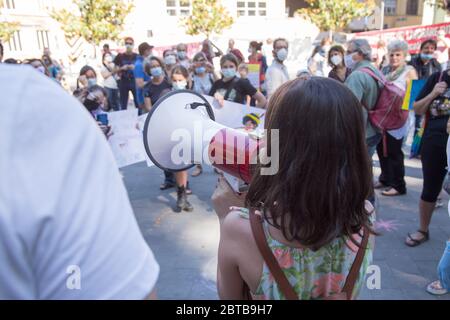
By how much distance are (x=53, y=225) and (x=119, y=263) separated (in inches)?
4.2

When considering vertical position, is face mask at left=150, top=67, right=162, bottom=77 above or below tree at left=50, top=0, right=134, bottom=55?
below

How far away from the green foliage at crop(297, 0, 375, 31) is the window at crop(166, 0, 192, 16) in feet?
30.5

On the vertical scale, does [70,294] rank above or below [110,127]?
above

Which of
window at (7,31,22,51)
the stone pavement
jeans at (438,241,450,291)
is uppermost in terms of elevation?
window at (7,31,22,51)

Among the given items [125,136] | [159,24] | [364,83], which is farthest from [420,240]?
[159,24]

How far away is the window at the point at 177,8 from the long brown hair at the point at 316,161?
2933 centimetres

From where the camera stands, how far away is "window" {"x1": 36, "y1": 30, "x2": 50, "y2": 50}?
85.5 ft

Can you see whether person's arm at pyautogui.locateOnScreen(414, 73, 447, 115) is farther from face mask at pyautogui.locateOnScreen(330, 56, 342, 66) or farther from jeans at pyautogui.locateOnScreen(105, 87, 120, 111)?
jeans at pyautogui.locateOnScreen(105, 87, 120, 111)

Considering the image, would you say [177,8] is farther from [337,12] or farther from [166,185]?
[166,185]

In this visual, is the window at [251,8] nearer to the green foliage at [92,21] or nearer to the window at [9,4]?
the green foliage at [92,21]

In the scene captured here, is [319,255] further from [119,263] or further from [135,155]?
[135,155]

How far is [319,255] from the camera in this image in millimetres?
1067

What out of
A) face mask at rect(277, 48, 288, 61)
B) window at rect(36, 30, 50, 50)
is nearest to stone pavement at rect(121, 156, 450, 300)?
A: face mask at rect(277, 48, 288, 61)
